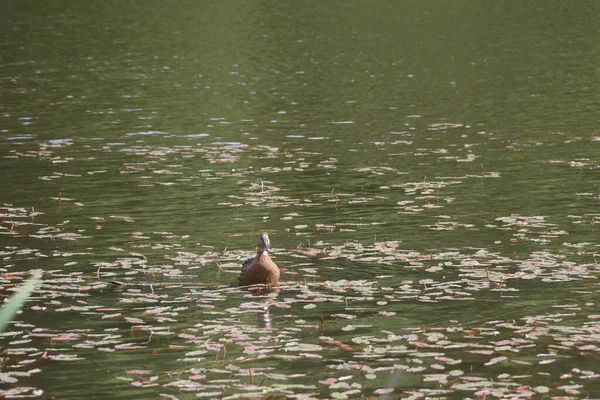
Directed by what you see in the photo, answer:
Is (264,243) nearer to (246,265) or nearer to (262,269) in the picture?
(262,269)

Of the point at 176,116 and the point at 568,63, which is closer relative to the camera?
the point at 176,116

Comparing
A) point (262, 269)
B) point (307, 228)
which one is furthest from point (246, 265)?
point (307, 228)

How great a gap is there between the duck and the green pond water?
1.03 feet

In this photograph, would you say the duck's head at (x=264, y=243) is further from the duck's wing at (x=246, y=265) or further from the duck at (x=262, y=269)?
the duck's wing at (x=246, y=265)

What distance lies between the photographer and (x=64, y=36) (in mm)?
61250

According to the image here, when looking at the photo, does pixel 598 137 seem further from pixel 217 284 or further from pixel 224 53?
pixel 224 53

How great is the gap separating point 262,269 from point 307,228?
12.8 feet

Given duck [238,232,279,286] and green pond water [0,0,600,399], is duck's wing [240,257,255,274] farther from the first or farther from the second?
green pond water [0,0,600,399]

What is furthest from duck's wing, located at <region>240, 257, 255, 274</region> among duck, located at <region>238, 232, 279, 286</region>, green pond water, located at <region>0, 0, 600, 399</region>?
green pond water, located at <region>0, 0, 600, 399</region>

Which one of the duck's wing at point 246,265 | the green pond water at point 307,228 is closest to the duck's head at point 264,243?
the duck's wing at point 246,265

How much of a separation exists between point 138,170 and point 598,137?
11330 millimetres

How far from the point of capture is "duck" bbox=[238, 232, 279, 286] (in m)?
15.2

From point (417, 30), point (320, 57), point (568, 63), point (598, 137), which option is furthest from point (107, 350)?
point (417, 30)

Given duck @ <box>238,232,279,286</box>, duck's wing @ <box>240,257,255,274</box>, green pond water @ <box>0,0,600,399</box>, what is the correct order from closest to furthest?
green pond water @ <box>0,0,600,399</box> → duck @ <box>238,232,279,286</box> → duck's wing @ <box>240,257,255,274</box>
